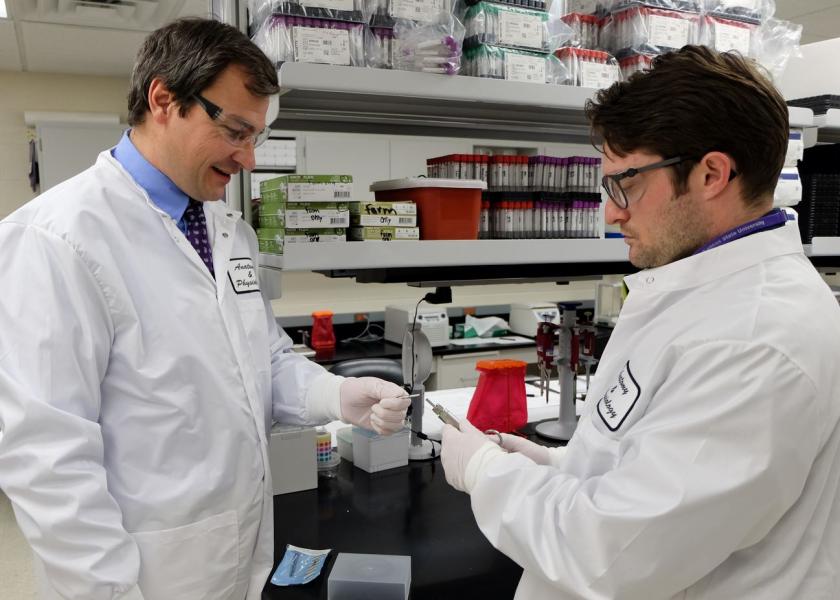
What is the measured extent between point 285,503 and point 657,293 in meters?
1.10

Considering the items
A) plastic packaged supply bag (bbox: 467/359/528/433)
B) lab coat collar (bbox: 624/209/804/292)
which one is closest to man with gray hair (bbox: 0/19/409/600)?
lab coat collar (bbox: 624/209/804/292)

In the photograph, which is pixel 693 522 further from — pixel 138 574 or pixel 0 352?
pixel 0 352

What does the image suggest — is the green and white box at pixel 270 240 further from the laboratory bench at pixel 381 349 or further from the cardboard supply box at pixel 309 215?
the laboratory bench at pixel 381 349

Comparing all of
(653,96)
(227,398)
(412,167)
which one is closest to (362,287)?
(412,167)

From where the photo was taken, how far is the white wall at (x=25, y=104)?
15.1 feet

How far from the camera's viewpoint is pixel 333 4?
147cm

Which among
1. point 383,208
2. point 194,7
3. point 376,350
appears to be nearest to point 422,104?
point 383,208

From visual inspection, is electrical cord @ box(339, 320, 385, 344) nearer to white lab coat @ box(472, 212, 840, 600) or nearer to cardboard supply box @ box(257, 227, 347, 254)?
cardboard supply box @ box(257, 227, 347, 254)

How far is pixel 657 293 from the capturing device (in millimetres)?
1078

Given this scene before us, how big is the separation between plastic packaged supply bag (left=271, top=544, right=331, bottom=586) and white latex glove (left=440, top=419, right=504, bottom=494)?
1.20 feet

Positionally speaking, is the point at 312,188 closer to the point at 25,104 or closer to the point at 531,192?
the point at 531,192

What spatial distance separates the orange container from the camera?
1.69 metres

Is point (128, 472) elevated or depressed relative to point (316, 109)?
depressed

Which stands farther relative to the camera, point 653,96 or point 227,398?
point 227,398
